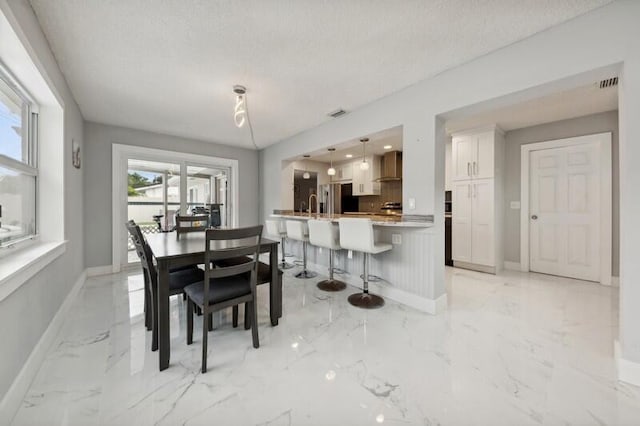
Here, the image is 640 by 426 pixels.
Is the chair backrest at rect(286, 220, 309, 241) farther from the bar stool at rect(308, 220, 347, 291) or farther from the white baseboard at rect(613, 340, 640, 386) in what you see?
the white baseboard at rect(613, 340, 640, 386)

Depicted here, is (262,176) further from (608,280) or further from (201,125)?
(608,280)

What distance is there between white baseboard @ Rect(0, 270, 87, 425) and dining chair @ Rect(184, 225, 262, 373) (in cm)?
85

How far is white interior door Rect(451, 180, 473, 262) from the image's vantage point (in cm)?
440

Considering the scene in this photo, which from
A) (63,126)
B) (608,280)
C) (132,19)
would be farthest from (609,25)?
(63,126)

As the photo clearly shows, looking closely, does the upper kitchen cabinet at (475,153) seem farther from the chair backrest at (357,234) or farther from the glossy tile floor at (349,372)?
the chair backrest at (357,234)

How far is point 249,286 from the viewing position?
1.99 meters

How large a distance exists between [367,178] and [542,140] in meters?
3.33

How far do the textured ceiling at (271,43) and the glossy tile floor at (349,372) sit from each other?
7.74 feet

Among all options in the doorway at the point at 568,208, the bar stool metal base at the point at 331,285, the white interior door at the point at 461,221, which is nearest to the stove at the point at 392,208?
the white interior door at the point at 461,221

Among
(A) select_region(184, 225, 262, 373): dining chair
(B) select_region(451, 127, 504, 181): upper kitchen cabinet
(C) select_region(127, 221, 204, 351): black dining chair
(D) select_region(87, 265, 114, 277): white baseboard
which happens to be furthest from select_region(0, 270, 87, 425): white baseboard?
(B) select_region(451, 127, 504, 181): upper kitchen cabinet

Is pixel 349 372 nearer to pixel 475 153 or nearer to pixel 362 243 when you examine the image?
pixel 362 243

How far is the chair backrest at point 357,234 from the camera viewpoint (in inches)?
106

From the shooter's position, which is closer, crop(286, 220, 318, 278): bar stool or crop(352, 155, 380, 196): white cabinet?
crop(286, 220, 318, 278): bar stool

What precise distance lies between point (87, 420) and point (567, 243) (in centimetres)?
558
